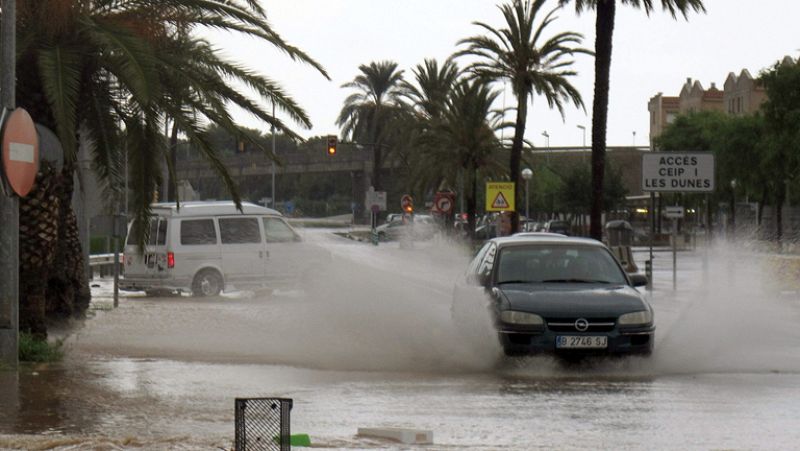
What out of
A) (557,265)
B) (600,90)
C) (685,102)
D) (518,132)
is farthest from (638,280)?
(685,102)

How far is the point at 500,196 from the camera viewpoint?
4612 cm

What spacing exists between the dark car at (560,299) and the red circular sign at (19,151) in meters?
4.78

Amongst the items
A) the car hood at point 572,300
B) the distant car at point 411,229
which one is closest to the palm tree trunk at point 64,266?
the car hood at point 572,300

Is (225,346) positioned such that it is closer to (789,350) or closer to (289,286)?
(789,350)

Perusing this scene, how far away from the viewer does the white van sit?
30.2m

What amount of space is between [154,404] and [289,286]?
19043 millimetres

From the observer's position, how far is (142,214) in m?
17.4

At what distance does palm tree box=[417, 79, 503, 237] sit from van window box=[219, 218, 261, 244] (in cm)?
2734

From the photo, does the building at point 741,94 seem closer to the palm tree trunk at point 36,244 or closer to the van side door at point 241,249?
the van side door at point 241,249

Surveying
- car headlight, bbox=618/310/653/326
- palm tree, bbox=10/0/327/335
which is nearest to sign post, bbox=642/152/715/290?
palm tree, bbox=10/0/327/335

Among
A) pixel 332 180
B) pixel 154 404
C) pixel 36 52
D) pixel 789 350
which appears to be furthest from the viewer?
pixel 332 180

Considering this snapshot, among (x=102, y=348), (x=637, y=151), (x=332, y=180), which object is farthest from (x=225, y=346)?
(x=332, y=180)

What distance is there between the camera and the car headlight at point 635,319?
561 inches

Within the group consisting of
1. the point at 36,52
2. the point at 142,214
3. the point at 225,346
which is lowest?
the point at 225,346
